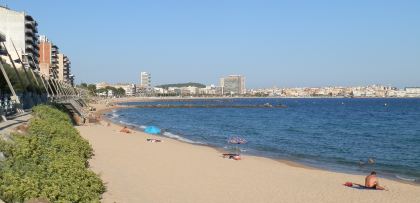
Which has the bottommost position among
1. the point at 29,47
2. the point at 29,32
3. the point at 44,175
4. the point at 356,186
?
the point at 356,186

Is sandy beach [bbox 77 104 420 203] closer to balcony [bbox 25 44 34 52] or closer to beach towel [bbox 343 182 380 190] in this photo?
beach towel [bbox 343 182 380 190]

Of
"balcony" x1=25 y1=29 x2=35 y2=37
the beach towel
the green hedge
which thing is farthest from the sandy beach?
"balcony" x1=25 y1=29 x2=35 y2=37

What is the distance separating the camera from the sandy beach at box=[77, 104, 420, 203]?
663 inches

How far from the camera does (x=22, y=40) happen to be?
4481 inches

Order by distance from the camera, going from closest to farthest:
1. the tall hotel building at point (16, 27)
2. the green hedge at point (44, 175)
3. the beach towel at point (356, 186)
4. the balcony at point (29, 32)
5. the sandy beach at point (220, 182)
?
the green hedge at point (44, 175)
the sandy beach at point (220, 182)
the beach towel at point (356, 186)
the tall hotel building at point (16, 27)
the balcony at point (29, 32)

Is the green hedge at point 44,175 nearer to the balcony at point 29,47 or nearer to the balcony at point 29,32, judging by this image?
the balcony at point 29,47

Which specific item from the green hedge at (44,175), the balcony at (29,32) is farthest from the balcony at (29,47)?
the green hedge at (44,175)

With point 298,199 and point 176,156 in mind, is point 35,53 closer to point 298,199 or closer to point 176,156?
point 176,156

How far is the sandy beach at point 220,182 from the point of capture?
16.8 m

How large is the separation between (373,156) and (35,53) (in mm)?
108726

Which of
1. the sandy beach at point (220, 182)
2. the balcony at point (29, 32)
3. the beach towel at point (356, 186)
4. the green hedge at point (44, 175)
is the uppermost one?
the balcony at point (29, 32)

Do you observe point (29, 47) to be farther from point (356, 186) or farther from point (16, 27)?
point (356, 186)

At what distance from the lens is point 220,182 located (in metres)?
20.1

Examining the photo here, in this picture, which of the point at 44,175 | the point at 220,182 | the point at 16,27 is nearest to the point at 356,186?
the point at 220,182
